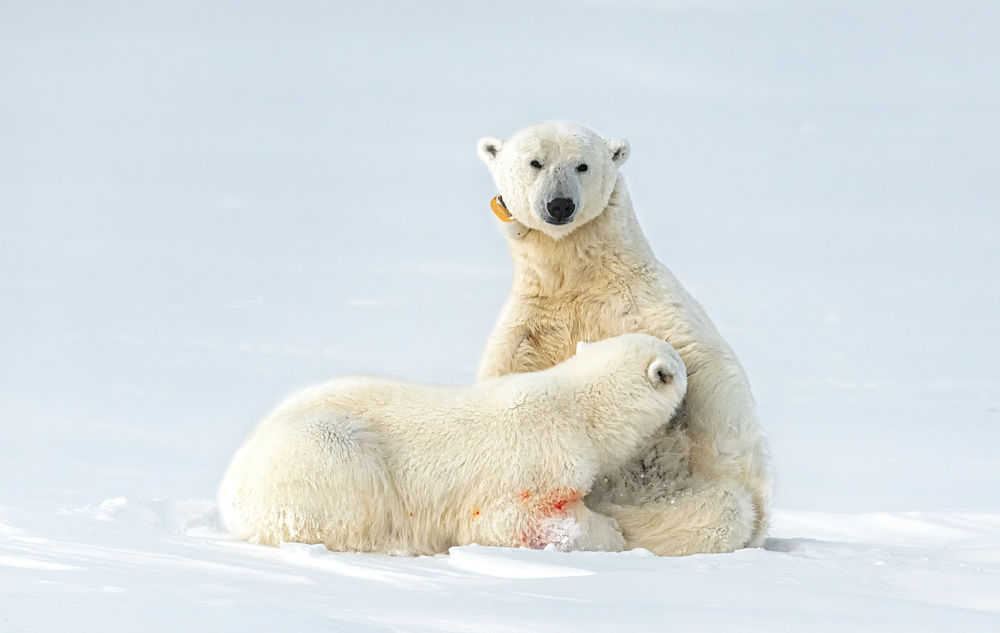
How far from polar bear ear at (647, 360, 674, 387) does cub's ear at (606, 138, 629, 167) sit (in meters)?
1.38

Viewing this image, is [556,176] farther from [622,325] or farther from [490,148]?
[622,325]

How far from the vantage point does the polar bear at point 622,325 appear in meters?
5.80

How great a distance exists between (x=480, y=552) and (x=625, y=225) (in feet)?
7.49

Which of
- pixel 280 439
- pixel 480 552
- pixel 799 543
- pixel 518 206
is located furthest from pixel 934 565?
pixel 280 439

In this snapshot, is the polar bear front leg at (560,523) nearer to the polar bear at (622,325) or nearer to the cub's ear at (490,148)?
the polar bear at (622,325)

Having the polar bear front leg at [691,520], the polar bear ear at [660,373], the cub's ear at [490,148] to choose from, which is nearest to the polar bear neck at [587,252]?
the cub's ear at [490,148]

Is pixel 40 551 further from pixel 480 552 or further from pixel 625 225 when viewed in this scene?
pixel 625 225

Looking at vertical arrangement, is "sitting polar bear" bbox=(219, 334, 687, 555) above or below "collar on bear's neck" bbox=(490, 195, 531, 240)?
below

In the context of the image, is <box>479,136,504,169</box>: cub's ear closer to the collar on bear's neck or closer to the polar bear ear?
the collar on bear's neck

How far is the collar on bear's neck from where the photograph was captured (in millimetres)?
6285

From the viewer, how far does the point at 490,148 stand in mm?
6453

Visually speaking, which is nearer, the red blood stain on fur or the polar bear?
the red blood stain on fur

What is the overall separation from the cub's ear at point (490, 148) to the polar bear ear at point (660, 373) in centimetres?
165

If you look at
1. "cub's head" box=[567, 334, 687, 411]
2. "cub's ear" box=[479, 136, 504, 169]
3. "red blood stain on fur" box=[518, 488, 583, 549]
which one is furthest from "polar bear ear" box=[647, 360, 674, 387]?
"cub's ear" box=[479, 136, 504, 169]
